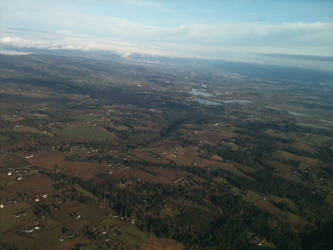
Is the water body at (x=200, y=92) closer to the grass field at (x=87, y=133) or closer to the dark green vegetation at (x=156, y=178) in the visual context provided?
the dark green vegetation at (x=156, y=178)

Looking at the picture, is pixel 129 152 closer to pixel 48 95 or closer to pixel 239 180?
pixel 239 180

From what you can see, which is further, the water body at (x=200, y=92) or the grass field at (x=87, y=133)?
the water body at (x=200, y=92)

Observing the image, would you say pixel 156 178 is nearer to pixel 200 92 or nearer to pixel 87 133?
pixel 87 133

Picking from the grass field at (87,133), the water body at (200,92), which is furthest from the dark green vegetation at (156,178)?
the water body at (200,92)

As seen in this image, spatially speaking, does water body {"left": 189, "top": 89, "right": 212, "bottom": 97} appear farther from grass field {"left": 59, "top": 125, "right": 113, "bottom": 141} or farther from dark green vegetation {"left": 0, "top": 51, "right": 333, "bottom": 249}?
grass field {"left": 59, "top": 125, "right": 113, "bottom": 141}

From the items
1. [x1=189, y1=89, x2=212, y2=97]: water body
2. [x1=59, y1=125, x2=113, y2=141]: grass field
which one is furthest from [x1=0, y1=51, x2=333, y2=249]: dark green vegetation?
[x1=189, y1=89, x2=212, y2=97]: water body

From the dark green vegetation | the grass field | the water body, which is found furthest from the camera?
the water body

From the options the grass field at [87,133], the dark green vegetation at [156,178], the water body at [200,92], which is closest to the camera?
the dark green vegetation at [156,178]

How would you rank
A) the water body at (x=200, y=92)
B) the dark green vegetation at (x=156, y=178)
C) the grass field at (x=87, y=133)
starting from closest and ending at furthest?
the dark green vegetation at (x=156, y=178)
the grass field at (x=87, y=133)
the water body at (x=200, y=92)

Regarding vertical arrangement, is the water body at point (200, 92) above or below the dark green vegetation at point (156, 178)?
above
